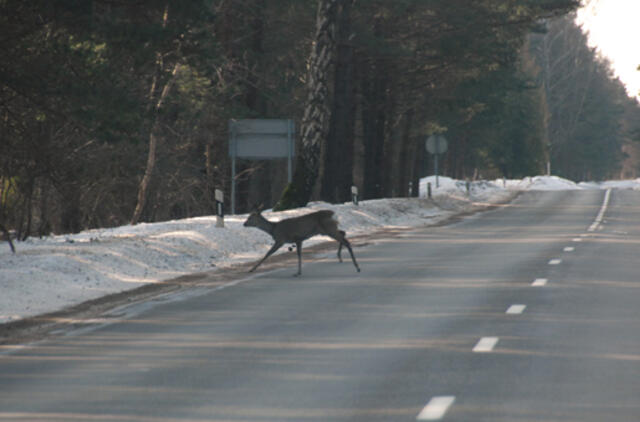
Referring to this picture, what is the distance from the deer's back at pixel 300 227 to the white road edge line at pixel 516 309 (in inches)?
233

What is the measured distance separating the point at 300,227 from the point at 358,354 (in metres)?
A: 8.97

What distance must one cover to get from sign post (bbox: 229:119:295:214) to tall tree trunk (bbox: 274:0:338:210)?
7.61ft

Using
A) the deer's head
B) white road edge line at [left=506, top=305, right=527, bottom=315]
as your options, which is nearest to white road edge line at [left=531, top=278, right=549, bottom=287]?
white road edge line at [left=506, top=305, right=527, bottom=315]

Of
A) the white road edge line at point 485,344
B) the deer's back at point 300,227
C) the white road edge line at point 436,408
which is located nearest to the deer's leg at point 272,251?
the deer's back at point 300,227

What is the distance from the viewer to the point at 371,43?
42531 mm

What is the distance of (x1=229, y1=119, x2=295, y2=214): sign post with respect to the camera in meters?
33.1

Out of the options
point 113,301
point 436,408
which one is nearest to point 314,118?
point 113,301

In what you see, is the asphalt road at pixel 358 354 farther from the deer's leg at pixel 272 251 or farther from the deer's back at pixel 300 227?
the deer's back at pixel 300 227

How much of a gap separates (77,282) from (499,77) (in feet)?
155

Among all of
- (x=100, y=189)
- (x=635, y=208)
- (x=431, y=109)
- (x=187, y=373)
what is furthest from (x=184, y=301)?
(x=431, y=109)

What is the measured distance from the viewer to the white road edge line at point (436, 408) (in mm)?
7952

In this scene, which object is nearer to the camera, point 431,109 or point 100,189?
point 100,189

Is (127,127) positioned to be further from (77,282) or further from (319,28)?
(319,28)

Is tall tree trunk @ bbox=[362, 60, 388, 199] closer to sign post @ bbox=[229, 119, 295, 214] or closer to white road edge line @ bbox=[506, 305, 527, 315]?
sign post @ bbox=[229, 119, 295, 214]
